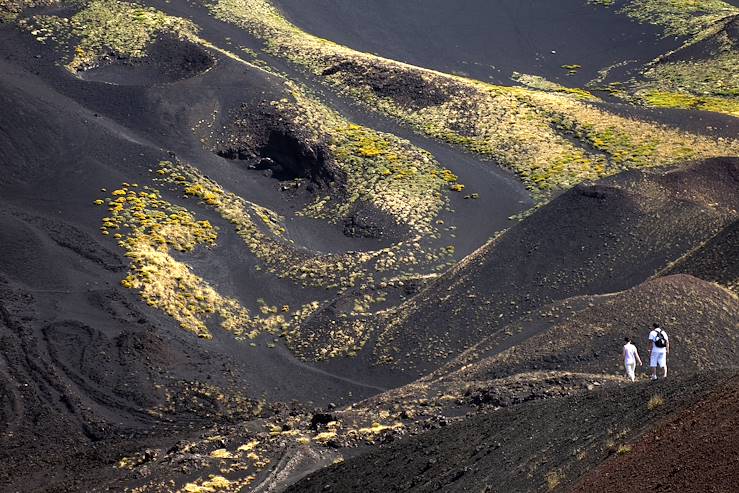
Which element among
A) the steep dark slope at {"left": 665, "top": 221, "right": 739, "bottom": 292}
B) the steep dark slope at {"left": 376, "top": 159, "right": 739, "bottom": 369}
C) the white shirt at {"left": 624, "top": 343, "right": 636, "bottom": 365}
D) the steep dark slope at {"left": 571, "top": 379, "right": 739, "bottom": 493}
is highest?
the steep dark slope at {"left": 571, "top": 379, "right": 739, "bottom": 493}

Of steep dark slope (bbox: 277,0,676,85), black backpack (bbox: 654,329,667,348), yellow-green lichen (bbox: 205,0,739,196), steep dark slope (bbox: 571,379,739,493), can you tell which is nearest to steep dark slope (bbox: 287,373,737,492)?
steep dark slope (bbox: 571,379,739,493)

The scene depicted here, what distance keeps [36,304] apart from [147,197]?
12.4 metres

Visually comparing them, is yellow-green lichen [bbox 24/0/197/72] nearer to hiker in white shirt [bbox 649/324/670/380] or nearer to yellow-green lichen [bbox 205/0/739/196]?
yellow-green lichen [bbox 205/0/739/196]

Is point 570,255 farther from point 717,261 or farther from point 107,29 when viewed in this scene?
point 107,29

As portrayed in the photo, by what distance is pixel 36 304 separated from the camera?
4681 centimetres

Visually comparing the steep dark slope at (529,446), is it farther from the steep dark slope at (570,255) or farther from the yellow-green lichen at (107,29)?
the yellow-green lichen at (107,29)

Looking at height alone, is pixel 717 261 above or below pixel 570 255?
above

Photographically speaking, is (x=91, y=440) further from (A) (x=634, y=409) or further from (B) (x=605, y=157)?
(B) (x=605, y=157)

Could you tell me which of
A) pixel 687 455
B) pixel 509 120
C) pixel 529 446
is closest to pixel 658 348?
pixel 529 446

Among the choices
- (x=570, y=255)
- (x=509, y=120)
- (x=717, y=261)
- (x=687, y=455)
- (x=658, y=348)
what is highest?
(x=687, y=455)

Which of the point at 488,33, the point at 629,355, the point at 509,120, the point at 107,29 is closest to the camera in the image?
the point at 629,355

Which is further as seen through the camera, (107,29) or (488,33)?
(488,33)

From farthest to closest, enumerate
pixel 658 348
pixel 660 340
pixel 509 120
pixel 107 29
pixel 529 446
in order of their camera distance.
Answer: pixel 107 29 → pixel 509 120 → pixel 658 348 → pixel 660 340 → pixel 529 446

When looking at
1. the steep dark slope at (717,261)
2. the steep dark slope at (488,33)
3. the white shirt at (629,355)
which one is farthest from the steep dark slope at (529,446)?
the steep dark slope at (488,33)
